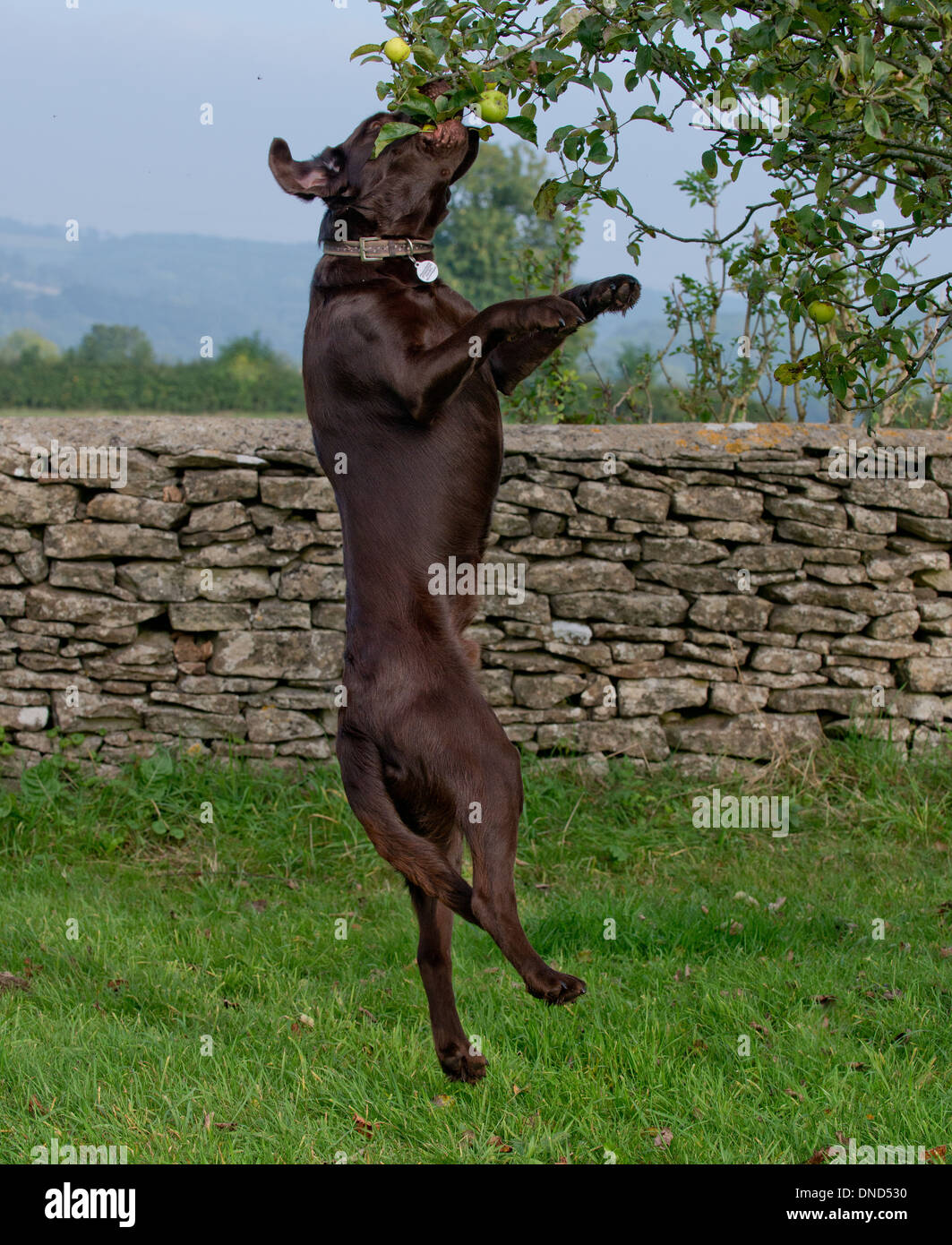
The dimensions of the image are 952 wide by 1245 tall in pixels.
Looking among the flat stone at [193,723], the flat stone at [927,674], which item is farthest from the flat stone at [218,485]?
the flat stone at [927,674]

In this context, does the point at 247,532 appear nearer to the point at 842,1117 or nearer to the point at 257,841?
the point at 257,841

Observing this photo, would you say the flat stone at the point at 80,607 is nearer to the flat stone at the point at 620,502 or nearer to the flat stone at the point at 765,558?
the flat stone at the point at 620,502

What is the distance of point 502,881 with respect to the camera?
2168 mm

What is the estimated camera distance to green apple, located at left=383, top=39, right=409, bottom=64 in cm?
220

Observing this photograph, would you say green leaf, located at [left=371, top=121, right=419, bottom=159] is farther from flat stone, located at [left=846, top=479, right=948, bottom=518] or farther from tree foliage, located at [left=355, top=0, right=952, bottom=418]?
flat stone, located at [left=846, top=479, right=948, bottom=518]

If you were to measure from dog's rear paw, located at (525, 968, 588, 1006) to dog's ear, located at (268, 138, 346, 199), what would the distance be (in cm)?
169

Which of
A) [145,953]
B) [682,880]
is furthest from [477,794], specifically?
[682,880]

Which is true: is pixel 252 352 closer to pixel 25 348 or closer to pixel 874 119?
pixel 25 348

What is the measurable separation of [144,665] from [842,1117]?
4121mm

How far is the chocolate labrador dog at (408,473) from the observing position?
2240 millimetres

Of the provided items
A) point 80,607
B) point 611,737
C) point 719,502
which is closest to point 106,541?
point 80,607

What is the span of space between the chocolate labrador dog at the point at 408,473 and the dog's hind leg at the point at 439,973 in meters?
0.30

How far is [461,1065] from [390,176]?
2106 millimetres

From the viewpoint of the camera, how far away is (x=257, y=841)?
5445mm
